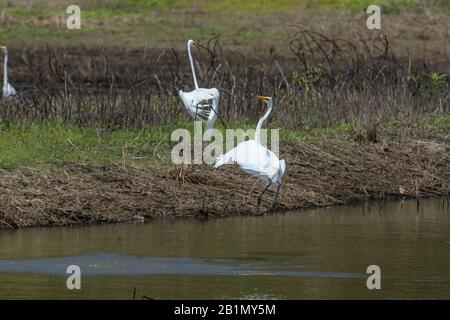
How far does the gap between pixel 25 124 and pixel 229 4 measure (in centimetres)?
1914

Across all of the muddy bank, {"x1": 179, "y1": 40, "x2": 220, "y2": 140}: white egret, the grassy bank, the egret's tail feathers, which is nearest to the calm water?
the muddy bank

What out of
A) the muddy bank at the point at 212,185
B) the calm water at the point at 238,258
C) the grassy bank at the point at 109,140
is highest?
the grassy bank at the point at 109,140

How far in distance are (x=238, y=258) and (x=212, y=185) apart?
259cm

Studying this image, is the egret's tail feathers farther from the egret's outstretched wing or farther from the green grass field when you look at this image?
the green grass field

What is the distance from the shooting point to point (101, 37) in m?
28.2

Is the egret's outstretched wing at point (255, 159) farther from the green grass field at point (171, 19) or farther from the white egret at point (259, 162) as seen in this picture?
the green grass field at point (171, 19)

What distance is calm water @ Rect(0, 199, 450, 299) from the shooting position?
9.44 meters

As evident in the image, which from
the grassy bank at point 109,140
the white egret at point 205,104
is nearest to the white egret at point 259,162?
the grassy bank at point 109,140

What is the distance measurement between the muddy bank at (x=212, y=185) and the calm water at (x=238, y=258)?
278mm

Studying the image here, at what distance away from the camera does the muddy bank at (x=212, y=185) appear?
471 inches

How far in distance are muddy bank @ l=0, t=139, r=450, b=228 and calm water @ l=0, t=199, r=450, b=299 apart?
278mm

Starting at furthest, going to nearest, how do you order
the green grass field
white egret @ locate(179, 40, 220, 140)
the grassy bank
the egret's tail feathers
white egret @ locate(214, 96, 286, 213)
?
the green grass field < white egret @ locate(179, 40, 220, 140) < the grassy bank < the egret's tail feathers < white egret @ locate(214, 96, 286, 213)

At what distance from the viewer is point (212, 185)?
42.9 feet

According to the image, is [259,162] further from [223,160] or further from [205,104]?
[205,104]
